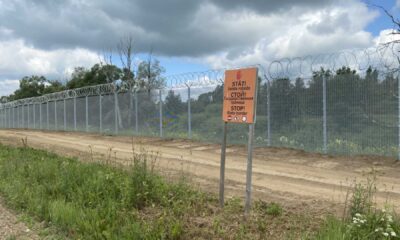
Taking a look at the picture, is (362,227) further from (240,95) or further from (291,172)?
(291,172)

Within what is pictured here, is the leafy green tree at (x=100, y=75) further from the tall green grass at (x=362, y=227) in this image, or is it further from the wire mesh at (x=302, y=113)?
the tall green grass at (x=362, y=227)

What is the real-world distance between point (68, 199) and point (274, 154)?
8508 mm

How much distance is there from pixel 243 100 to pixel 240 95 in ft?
0.33

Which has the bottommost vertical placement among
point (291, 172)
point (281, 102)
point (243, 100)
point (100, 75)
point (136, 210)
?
point (291, 172)

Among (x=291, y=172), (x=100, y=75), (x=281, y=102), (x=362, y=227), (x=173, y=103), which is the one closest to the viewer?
(x=362, y=227)

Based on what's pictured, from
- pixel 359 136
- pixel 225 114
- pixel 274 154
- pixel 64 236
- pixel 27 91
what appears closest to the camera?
pixel 64 236

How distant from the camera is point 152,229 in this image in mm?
5129

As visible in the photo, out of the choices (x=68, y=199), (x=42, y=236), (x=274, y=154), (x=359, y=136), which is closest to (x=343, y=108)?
(x=359, y=136)

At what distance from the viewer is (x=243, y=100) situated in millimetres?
5699

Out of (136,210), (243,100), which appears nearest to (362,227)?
(243,100)

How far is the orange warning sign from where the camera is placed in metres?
5.55

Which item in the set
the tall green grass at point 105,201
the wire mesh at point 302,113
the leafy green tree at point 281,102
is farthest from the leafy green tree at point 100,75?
the tall green grass at point 105,201

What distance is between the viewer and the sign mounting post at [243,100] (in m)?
5.54

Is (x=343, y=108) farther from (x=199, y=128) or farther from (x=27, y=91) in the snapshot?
(x=27, y=91)
